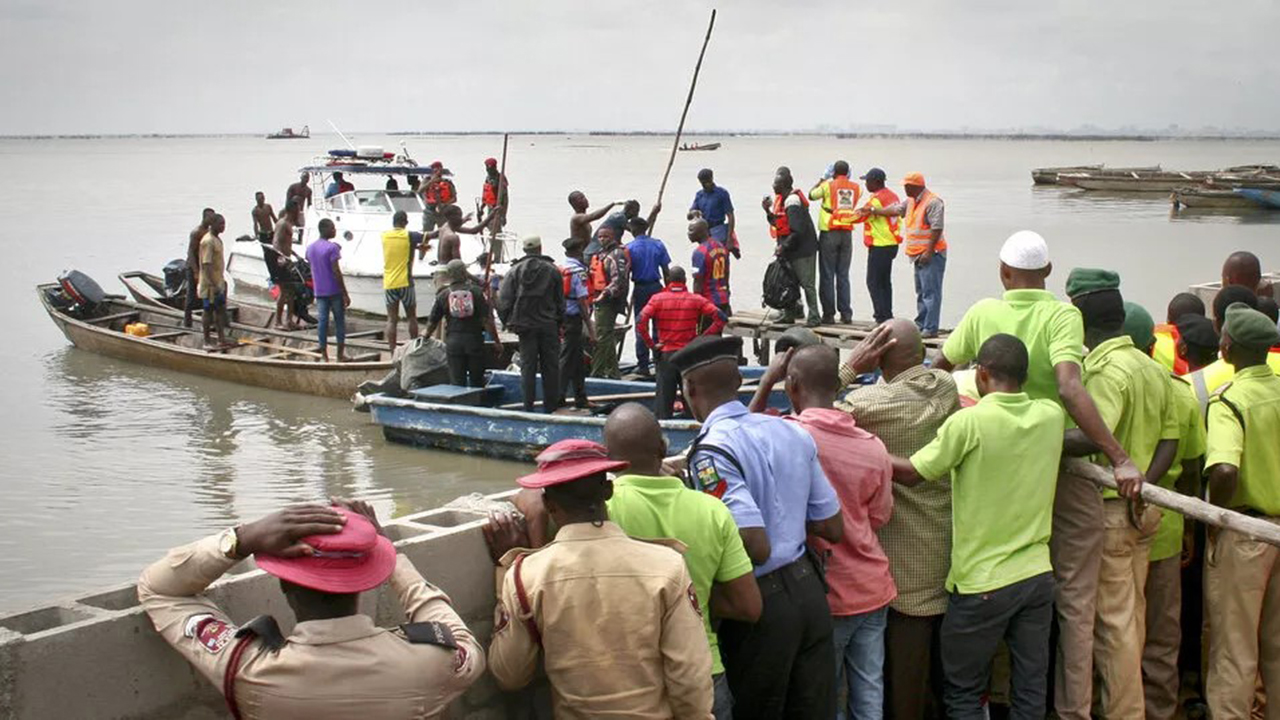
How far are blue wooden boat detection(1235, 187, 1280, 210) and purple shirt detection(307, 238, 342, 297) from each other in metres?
39.2

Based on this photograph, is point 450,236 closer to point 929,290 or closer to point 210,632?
point 929,290

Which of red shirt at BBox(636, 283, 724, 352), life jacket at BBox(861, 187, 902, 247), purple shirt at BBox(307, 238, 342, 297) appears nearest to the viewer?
red shirt at BBox(636, 283, 724, 352)

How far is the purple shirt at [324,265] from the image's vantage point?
1565 centimetres

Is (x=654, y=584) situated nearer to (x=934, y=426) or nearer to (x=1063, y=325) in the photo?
(x=934, y=426)

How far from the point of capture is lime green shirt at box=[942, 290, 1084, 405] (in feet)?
16.1

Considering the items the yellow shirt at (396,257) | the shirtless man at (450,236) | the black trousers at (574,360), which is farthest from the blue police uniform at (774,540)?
the yellow shirt at (396,257)

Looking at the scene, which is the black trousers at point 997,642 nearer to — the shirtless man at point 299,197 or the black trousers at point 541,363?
the black trousers at point 541,363

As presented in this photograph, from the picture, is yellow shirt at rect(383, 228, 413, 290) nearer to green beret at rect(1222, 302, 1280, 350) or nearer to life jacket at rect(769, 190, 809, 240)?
life jacket at rect(769, 190, 809, 240)

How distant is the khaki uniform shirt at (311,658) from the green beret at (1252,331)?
11.0 ft

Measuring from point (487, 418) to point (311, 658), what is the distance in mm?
9769

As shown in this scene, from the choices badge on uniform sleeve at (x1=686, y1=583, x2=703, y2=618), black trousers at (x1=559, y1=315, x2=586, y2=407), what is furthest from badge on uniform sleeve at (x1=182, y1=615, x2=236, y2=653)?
black trousers at (x1=559, y1=315, x2=586, y2=407)

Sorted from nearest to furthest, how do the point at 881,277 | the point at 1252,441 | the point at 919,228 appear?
the point at 1252,441 < the point at 919,228 < the point at 881,277

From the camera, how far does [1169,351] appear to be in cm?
682

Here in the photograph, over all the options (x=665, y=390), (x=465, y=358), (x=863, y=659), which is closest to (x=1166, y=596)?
(x=863, y=659)
